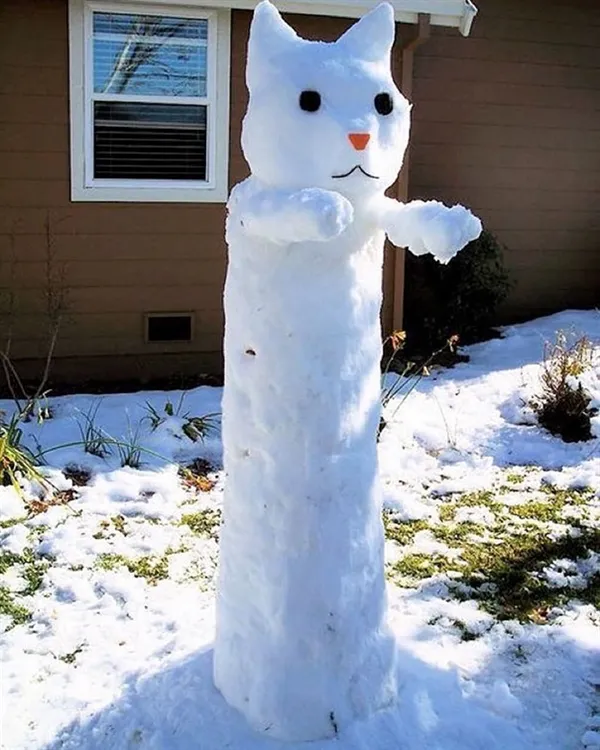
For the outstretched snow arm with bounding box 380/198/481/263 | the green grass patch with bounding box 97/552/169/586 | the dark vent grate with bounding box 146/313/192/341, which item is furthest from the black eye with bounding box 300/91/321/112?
the dark vent grate with bounding box 146/313/192/341

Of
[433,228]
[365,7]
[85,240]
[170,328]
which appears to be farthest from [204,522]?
[365,7]

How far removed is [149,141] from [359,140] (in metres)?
5.25

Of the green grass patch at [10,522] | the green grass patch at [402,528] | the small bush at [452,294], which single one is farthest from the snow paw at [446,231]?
the small bush at [452,294]

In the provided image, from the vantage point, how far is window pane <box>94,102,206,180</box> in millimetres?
7234

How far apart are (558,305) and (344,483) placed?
8.51m

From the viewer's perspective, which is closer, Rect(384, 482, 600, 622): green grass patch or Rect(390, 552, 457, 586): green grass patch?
Rect(384, 482, 600, 622): green grass patch

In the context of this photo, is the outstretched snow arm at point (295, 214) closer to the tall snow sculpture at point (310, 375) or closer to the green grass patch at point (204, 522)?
the tall snow sculpture at point (310, 375)

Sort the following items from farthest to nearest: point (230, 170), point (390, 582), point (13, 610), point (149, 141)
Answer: point (230, 170) → point (149, 141) → point (390, 582) → point (13, 610)

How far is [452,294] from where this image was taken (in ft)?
29.5

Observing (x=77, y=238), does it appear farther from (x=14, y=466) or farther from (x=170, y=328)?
(x=14, y=466)

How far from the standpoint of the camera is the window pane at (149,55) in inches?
279

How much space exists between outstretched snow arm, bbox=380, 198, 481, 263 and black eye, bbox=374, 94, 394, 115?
0.89ft

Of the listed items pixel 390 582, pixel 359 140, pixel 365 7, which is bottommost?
pixel 390 582

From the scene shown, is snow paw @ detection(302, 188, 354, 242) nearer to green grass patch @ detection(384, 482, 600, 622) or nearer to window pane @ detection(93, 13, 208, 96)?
green grass patch @ detection(384, 482, 600, 622)
